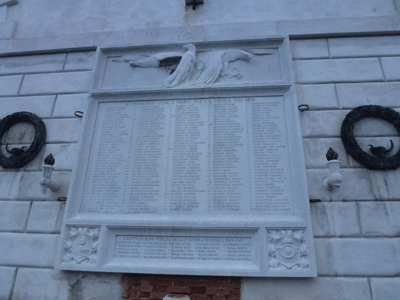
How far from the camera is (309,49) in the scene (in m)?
5.44

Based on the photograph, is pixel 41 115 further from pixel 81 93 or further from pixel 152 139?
pixel 152 139

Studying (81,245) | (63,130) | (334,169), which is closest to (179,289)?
(81,245)

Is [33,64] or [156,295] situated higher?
[33,64]

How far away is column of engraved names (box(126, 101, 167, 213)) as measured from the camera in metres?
4.56

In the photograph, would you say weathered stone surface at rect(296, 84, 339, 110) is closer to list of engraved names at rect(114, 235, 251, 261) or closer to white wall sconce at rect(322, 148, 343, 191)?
white wall sconce at rect(322, 148, 343, 191)

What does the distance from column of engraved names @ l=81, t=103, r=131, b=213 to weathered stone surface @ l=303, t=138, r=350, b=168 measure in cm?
367

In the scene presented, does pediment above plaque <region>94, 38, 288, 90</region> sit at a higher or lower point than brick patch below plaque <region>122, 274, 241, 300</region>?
higher

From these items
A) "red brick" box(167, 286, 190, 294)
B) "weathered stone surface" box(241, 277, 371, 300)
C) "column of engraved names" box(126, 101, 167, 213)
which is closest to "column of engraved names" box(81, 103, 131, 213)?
"column of engraved names" box(126, 101, 167, 213)

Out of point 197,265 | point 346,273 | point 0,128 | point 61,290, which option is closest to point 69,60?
point 0,128

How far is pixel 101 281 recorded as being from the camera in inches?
164

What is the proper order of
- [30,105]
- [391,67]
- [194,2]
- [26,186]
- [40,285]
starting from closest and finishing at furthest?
[40,285], [26,186], [391,67], [30,105], [194,2]

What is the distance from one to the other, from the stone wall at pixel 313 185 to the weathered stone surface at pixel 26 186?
0.07ft

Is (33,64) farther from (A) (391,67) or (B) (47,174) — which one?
(A) (391,67)

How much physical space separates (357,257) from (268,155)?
2.23 meters
